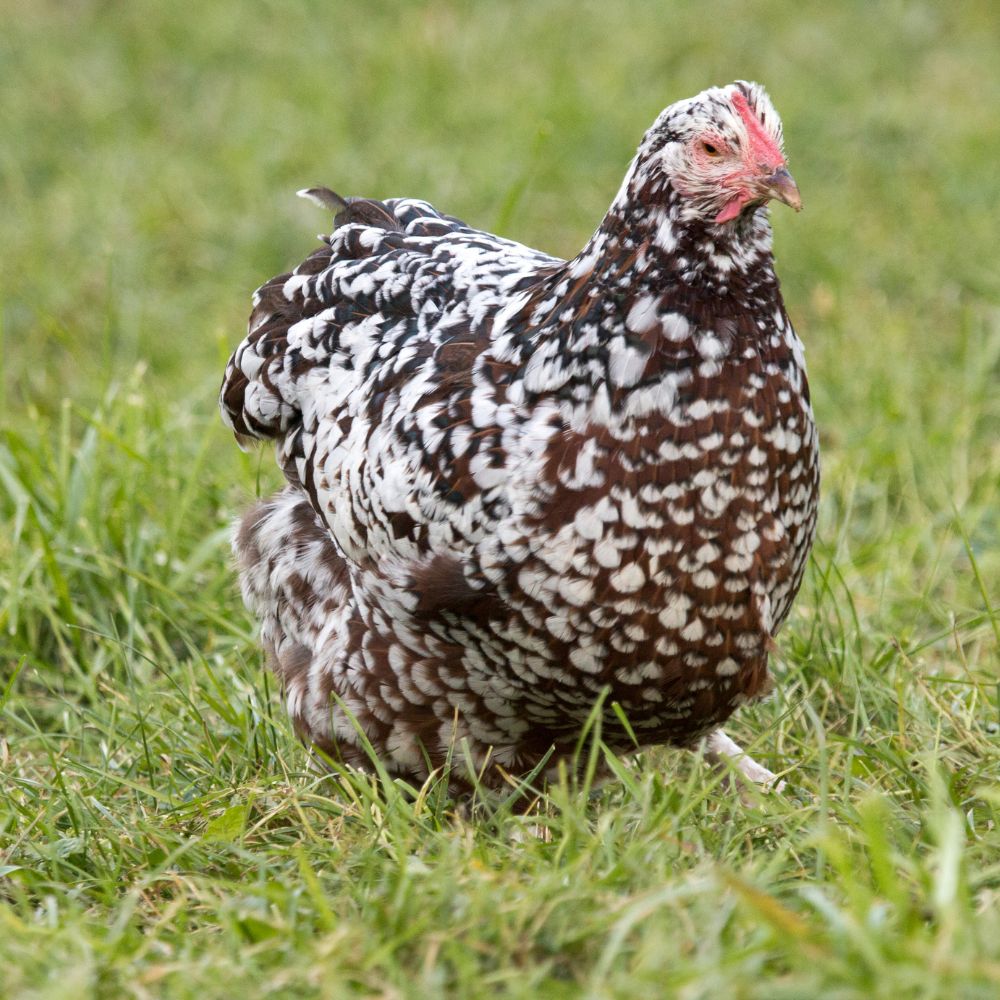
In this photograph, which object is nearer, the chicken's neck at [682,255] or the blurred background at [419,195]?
the chicken's neck at [682,255]

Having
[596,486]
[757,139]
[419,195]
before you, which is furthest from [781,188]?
[419,195]

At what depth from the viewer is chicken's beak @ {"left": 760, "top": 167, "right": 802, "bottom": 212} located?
2459 mm

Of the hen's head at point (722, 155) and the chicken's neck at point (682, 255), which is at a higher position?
the hen's head at point (722, 155)

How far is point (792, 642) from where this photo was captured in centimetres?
335

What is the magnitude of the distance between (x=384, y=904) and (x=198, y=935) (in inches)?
13.9

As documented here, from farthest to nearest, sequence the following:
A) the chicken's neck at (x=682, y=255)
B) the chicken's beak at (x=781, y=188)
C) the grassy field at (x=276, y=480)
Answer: the chicken's neck at (x=682, y=255) → the chicken's beak at (x=781, y=188) → the grassy field at (x=276, y=480)

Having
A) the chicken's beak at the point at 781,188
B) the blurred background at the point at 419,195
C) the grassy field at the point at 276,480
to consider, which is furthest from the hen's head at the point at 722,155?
the blurred background at the point at 419,195

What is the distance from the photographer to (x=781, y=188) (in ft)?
8.08

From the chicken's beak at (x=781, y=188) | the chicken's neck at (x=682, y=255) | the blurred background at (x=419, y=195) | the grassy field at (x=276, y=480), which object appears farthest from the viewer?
the blurred background at (x=419, y=195)

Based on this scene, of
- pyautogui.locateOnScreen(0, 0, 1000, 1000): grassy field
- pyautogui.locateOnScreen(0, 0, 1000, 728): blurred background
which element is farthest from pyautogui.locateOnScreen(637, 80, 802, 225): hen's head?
pyautogui.locateOnScreen(0, 0, 1000, 728): blurred background

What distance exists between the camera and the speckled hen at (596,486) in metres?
2.54

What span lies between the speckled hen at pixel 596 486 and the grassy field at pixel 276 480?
19 cm

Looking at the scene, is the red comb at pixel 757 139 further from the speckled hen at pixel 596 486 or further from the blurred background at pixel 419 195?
the blurred background at pixel 419 195

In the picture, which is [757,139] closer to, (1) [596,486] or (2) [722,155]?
(2) [722,155]
